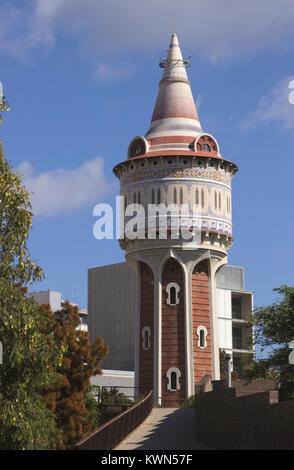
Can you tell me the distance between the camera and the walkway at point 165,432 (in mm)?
39156

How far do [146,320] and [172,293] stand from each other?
2.67m

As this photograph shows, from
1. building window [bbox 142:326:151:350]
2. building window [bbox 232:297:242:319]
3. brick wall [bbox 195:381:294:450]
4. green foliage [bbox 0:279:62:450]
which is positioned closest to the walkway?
brick wall [bbox 195:381:294:450]

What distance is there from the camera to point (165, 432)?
42594mm

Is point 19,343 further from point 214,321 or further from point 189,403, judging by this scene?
point 214,321

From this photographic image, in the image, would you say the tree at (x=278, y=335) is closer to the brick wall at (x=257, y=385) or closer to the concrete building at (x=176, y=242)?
the brick wall at (x=257, y=385)

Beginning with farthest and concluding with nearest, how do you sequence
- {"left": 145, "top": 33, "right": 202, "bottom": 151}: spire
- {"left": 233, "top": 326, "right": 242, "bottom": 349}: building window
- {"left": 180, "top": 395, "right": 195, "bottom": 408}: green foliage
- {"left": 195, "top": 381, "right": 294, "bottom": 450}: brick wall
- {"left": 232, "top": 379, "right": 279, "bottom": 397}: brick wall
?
1. {"left": 233, "top": 326, "right": 242, "bottom": 349}: building window
2. {"left": 145, "top": 33, "right": 202, "bottom": 151}: spire
3. {"left": 180, "top": 395, "right": 195, "bottom": 408}: green foliage
4. {"left": 232, "top": 379, "right": 279, "bottom": 397}: brick wall
5. {"left": 195, "top": 381, "right": 294, "bottom": 450}: brick wall

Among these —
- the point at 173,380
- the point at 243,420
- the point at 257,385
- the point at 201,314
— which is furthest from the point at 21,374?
the point at 201,314

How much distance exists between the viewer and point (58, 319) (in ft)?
126

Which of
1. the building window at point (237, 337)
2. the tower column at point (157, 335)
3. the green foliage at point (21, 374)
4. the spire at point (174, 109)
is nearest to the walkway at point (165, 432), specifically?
the tower column at point (157, 335)

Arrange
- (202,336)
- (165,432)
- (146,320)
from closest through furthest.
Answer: (165,432), (202,336), (146,320)

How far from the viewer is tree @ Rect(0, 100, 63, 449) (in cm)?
2672

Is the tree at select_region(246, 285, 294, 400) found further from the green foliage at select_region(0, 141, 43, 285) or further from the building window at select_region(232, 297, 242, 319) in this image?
the building window at select_region(232, 297, 242, 319)

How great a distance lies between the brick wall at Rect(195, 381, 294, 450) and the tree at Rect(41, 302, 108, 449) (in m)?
5.72

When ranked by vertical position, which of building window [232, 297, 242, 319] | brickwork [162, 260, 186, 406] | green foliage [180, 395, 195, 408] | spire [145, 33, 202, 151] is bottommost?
green foliage [180, 395, 195, 408]
